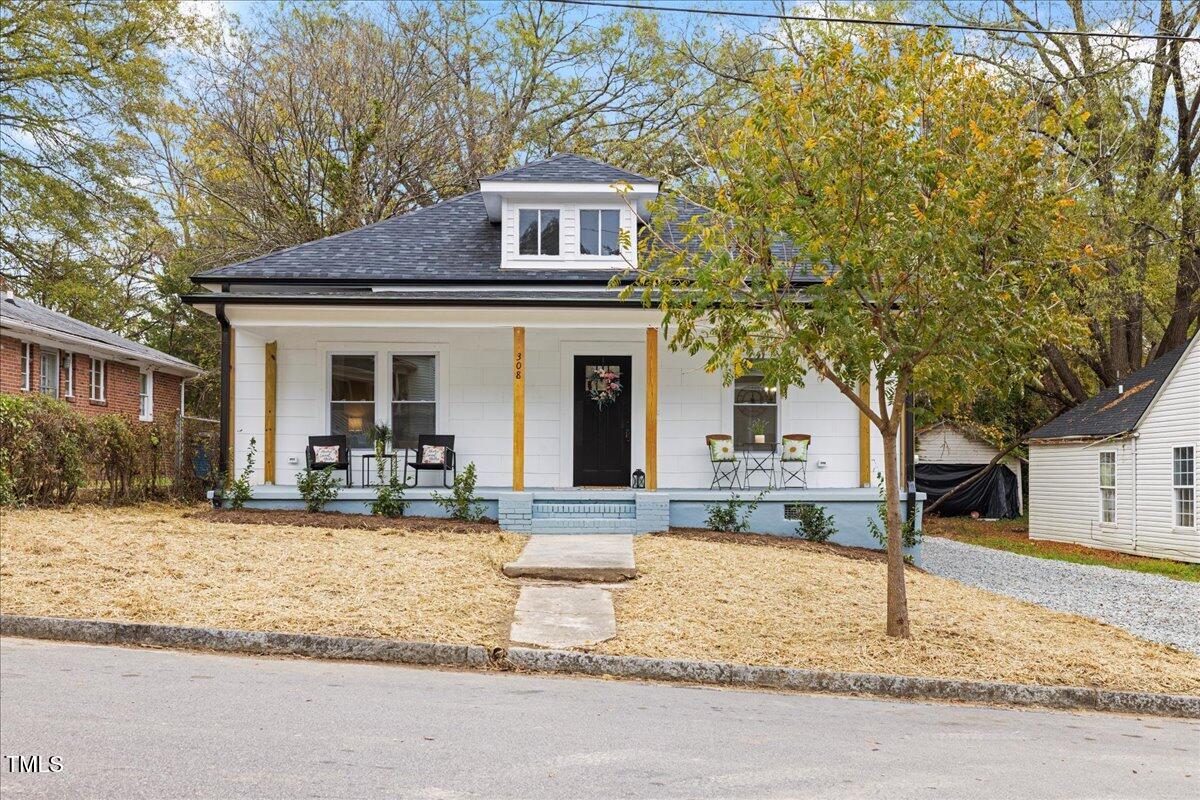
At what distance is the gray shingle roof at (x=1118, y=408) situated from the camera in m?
19.9

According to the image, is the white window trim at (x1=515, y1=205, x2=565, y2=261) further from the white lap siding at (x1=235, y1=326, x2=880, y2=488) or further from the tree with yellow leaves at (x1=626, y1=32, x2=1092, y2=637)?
the tree with yellow leaves at (x1=626, y1=32, x2=1092, y2=637)

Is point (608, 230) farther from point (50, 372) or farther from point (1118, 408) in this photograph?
point (50, 372)

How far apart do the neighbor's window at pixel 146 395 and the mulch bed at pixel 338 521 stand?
1671 cm

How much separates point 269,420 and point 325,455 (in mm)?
1379

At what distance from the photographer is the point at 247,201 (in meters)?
26.0

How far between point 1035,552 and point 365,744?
17.3m

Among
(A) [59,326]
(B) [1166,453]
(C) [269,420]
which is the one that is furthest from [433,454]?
(A) [59,326]

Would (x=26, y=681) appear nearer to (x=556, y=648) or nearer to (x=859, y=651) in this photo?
(x=556, y=648)

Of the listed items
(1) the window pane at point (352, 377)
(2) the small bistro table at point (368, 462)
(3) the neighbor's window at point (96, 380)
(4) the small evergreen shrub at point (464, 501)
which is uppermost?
(3) the neighbor's window at point (96, 380)

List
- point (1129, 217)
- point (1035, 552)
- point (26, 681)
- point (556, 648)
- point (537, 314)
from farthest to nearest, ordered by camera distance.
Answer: point (1129, 217) < point (1035, 552) < point (537, 314) < point (556, 648) < point (26, 681)

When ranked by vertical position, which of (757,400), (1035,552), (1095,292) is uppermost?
(1095,292)

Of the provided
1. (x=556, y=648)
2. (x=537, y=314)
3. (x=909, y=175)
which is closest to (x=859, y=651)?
(x=556, y=648)

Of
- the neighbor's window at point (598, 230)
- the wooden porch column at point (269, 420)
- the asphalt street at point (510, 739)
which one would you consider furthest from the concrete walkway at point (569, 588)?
the neighbor's window at point (598, 230)

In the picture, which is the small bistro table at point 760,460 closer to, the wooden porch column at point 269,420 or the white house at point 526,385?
the white house at point 526,385
